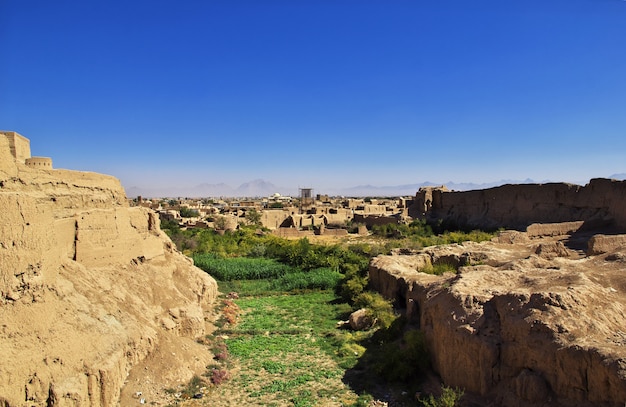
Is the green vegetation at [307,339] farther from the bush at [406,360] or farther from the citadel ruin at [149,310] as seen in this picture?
the citadel ruin at [149,310]

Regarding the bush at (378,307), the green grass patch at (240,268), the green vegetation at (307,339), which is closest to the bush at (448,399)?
the green vegetation at (307,339)

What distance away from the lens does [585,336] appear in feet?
20.0

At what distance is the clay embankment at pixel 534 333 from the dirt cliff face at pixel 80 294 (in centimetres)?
542

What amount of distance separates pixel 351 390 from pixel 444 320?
91.4 inches

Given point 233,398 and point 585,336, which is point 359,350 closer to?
point 233,398

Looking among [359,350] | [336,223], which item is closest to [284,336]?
[359,350]

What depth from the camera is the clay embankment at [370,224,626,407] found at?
5.68 metres

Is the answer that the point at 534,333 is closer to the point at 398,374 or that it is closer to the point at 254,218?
the point at 398,374

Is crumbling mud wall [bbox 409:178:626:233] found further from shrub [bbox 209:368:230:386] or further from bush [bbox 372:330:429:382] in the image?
shrub [bbox 209:368:230:386]

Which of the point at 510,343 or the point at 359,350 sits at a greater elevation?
the point at 510,343

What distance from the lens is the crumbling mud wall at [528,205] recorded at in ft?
66.1

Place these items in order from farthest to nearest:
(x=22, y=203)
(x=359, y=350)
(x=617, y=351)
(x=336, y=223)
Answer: (x=336, y=223), (x=359, y=350), (x=22, y=203), (x=617, y=351)

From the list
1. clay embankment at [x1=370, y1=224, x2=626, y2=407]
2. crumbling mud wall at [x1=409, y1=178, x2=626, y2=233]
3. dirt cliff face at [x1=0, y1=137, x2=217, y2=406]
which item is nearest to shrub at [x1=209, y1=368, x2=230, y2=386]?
dirt cliff face at [x1=0, y1=137, x2=217, y2=406]

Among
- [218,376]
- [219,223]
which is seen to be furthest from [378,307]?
[219,223]
